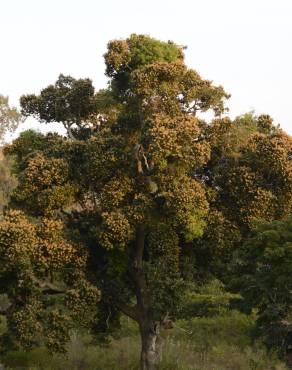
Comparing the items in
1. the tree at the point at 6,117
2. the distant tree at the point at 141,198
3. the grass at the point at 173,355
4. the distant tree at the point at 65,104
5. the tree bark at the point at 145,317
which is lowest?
the grass at the point at 173,355

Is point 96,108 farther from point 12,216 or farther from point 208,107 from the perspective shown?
point 12,216

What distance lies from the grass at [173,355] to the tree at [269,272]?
7.23ft

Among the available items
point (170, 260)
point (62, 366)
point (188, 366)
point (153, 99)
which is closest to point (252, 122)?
point (153, 99)

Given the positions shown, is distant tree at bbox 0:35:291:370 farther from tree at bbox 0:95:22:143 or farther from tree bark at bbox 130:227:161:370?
tree at bbox 0:95:22:143

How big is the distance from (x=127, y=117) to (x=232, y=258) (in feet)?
16.1

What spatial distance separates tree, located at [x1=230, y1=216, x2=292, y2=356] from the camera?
1324 cm

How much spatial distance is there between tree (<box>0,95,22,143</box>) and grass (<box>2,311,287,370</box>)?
26693mm

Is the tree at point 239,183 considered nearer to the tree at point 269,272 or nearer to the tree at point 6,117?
the tree at point 269,272

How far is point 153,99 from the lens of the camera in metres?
14.3

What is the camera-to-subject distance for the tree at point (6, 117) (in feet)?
146

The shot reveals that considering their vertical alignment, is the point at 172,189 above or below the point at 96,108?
below

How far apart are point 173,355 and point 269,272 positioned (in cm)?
587

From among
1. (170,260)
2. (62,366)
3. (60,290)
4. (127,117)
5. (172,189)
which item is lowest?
(62,366)

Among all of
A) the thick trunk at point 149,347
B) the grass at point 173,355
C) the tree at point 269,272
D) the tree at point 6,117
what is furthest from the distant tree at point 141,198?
the tree at point 6,117
